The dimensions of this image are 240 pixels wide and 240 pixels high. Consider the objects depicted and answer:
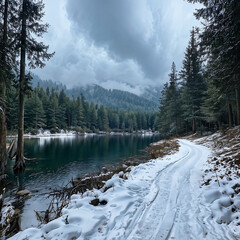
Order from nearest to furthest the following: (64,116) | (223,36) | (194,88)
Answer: (223,36) → (194,88) → (64,116)

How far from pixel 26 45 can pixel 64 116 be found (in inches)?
2445

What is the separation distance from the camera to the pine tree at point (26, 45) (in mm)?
11289

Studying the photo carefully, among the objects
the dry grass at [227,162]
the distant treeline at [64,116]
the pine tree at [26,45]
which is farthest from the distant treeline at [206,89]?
the distant treeline at [64,116]

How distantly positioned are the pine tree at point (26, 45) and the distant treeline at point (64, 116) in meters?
19.1

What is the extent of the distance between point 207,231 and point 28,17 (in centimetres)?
1587

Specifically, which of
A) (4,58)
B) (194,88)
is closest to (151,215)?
(4,58)

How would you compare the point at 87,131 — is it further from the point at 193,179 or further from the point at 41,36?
the point at 193,179

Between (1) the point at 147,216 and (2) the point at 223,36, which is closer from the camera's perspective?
(1) the point at 147,216

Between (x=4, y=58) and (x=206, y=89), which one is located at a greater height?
(x=206, y=89)

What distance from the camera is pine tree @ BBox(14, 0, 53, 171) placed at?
37.0ft

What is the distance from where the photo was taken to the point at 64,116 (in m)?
70.7

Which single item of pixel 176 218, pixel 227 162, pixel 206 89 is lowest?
pixel 176 218

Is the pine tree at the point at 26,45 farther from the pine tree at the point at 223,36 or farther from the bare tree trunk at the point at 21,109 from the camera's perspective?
the pine tree at the point at 223,36

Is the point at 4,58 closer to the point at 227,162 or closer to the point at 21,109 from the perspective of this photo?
→ the point at 21,109
